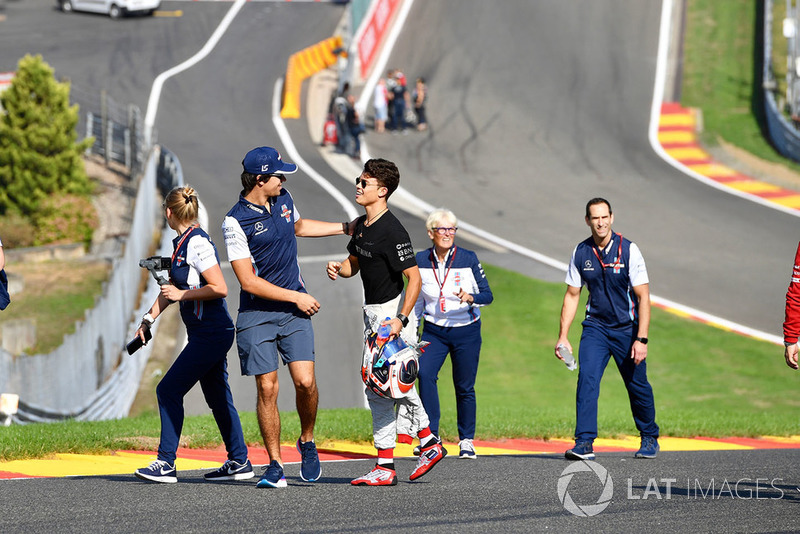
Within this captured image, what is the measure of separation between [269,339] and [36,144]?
1956 centimetres

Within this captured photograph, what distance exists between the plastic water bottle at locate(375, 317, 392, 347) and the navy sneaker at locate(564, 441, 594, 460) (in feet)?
7.49

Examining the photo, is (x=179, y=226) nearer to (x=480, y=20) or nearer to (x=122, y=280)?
(x=122, y=280)

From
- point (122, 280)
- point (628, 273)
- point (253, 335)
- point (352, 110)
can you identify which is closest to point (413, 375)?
point (253, 335)

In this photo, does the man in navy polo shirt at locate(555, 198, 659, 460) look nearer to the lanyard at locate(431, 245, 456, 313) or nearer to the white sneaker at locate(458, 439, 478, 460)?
the white sneaker at locate(458, 439, 478, 460)

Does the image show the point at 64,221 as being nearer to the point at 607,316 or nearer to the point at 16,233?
the point at 16,233

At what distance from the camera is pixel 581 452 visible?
29.3ft

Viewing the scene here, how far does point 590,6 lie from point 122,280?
2848 cm

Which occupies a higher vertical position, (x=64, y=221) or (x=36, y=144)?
(x=36, y=144)

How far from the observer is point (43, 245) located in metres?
23.8

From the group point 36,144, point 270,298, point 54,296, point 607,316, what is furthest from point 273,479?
point 36,144

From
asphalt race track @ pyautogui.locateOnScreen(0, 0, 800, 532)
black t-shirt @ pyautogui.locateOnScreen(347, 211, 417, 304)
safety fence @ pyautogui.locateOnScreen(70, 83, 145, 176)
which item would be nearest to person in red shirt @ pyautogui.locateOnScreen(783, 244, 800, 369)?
asphalt race track @ pyautogui.locateOnScreen(0, 0, 800, 532)

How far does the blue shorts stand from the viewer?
7.50 m

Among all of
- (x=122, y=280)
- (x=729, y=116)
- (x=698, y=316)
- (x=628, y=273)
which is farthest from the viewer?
(x=729, y=116)

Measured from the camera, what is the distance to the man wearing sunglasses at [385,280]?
301 inches
